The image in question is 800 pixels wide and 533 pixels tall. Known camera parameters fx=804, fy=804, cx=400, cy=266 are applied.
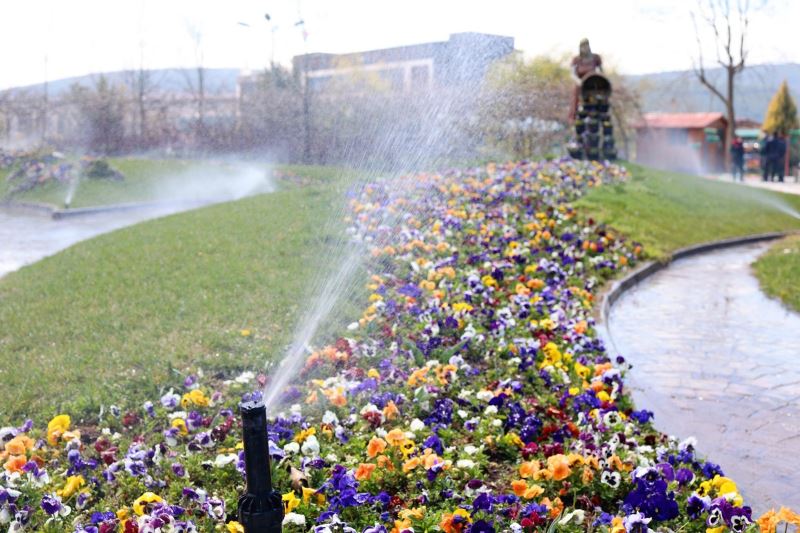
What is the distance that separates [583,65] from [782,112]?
2417 cm

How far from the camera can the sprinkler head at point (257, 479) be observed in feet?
7.59

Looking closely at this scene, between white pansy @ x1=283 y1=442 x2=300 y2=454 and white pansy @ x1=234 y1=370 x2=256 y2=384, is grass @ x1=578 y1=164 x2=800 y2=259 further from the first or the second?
white pansy @ x1=283 y1=442 x2=300 y2=454

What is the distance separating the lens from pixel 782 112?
3784 cm

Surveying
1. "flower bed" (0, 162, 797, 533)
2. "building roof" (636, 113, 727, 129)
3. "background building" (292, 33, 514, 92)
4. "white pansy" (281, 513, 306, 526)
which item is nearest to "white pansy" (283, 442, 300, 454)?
"flower bed" (0, 162, 797, 533)

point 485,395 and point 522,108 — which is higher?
point 522,108

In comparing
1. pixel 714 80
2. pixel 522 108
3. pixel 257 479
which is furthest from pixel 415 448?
pixel 714 80

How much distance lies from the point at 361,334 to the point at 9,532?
273 centimetres

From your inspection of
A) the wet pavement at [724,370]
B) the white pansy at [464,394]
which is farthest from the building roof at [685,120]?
the white pansy at [464,394]

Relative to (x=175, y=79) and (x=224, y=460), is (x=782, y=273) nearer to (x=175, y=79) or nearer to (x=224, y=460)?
(x=224, y=460)

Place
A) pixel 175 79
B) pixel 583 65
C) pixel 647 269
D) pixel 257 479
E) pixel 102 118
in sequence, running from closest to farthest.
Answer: pixel 257 479 → pixel 647 269 → pixel 583 65 → pixel 102 118 → pixel 175 79

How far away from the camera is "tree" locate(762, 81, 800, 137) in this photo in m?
37.6

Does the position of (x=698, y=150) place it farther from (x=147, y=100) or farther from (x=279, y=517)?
(x=279, y=517)

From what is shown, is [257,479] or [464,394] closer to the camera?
[257,479]

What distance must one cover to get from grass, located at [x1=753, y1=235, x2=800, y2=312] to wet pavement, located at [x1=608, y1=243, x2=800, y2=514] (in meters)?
0.15
